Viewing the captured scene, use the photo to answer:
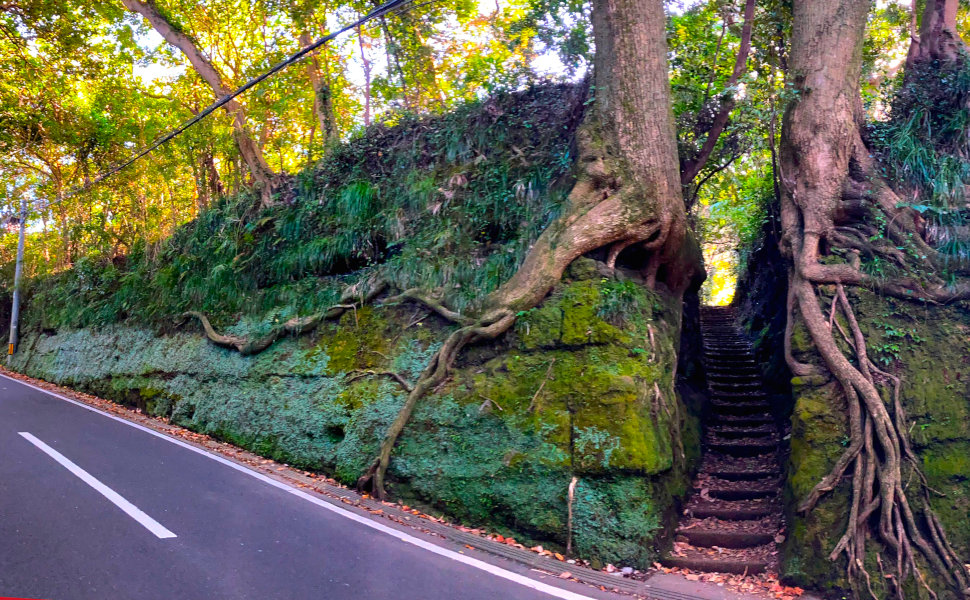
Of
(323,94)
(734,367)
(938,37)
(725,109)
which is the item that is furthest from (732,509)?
(323,94)

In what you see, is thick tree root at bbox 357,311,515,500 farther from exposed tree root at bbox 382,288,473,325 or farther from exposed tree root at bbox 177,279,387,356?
exposed tree root at bbox 177,279,387,356

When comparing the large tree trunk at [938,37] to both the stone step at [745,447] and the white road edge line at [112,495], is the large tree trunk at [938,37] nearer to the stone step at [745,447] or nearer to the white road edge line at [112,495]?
the stone step at [745,447]

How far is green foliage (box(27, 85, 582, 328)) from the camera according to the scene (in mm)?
9562

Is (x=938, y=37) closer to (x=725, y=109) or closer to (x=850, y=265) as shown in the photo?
(x=725, y=109)

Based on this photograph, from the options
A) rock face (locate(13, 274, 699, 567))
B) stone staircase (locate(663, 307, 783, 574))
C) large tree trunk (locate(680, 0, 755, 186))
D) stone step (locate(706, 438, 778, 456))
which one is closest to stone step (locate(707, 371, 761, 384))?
stone staircase (locate(663, 307, 783, 574))

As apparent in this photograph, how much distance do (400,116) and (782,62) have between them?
21.4ft

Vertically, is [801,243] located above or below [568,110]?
below

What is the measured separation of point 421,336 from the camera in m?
9.04

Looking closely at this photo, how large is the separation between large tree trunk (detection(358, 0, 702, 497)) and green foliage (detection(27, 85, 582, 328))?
28.9 inches

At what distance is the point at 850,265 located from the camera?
7551 millimetres

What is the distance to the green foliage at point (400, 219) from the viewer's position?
956cm

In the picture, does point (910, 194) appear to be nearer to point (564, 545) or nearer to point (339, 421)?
point (564, 545)

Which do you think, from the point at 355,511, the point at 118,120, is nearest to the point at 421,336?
the point at 355,511

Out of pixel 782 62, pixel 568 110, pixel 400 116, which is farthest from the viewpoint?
pixel 400 116
